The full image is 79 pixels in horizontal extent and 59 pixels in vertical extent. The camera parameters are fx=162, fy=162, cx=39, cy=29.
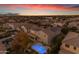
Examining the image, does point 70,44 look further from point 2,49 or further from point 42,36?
point 2,49

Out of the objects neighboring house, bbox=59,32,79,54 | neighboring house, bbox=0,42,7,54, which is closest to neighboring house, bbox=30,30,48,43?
neighboring house, bbox=59,32,79,54

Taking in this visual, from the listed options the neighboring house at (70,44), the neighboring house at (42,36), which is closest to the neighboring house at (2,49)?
the neighboring house at (42,36)

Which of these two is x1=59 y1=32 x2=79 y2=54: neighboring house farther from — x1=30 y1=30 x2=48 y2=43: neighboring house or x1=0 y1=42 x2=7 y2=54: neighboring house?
x1=0 y1=42 x2=7 y2=54: neighboring house

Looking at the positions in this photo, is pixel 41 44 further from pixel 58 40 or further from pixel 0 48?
pixel 0 48

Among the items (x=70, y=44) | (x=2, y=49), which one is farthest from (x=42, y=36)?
(x=2, y=49)

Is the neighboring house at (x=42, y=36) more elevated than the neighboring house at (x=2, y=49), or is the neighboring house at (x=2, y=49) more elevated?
the neighboring house at (x=42, y=36)

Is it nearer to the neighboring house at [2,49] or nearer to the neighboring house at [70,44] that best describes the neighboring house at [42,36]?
the neighboring house at [70,44]

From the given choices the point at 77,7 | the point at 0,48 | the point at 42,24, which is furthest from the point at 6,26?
the point at 77,7
